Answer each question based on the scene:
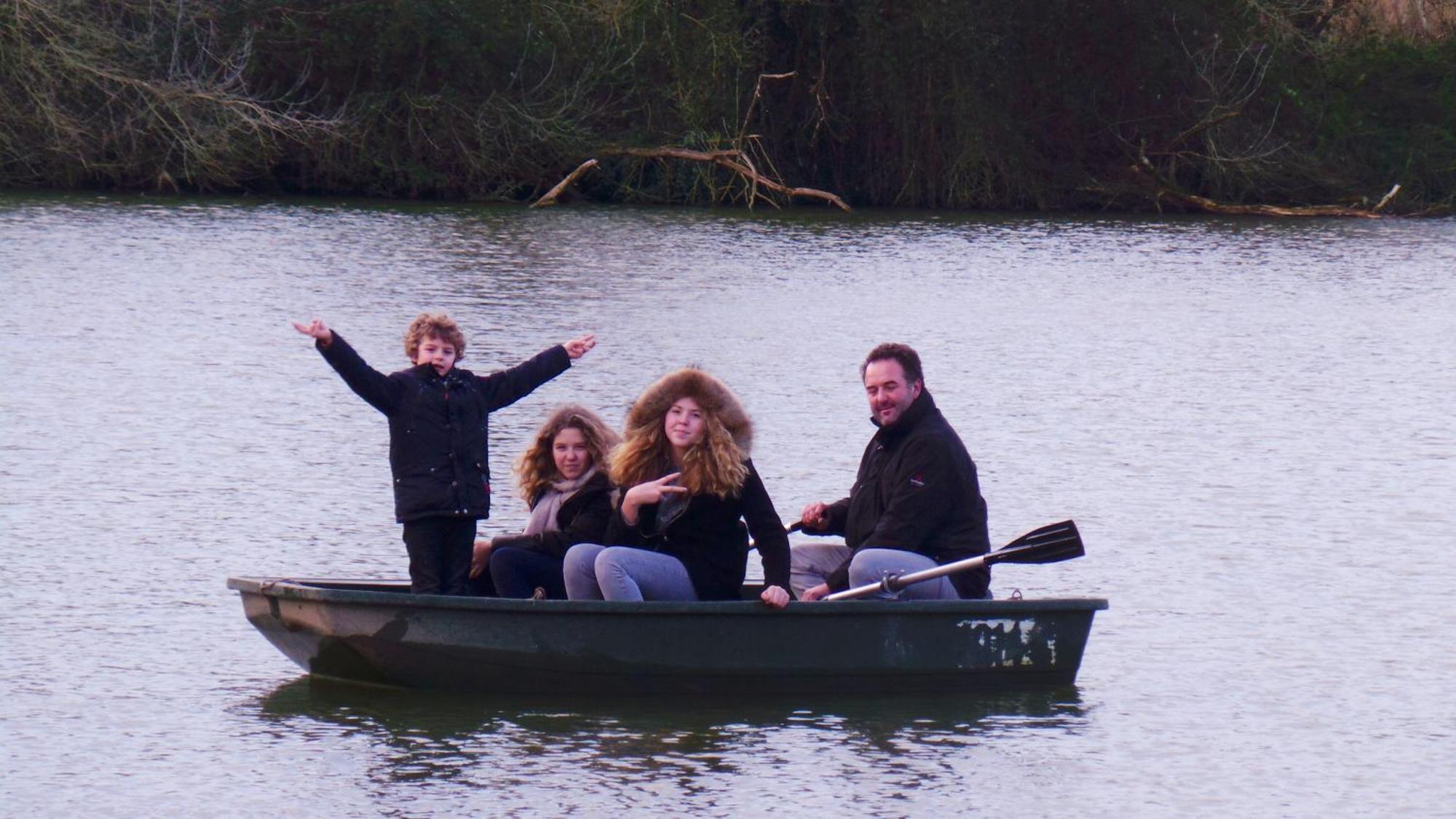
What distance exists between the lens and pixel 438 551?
6.84 m

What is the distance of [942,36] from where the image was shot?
33.4 metres

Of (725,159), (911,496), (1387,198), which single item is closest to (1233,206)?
(1387,198)

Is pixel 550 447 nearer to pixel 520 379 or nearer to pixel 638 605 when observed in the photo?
pixel 520 379

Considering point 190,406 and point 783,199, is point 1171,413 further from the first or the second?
point 783,199

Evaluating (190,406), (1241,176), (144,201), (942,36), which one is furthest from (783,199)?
(190,406)

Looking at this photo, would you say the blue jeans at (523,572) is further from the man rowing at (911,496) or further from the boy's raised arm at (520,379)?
the man rowing at (911,496)

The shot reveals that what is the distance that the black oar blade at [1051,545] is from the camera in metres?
7.04

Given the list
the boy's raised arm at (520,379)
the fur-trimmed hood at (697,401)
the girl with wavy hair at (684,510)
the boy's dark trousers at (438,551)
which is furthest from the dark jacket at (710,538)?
the boy's raised arm at (520,379)

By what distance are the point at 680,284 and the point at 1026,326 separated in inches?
140

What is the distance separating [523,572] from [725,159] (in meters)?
25.5

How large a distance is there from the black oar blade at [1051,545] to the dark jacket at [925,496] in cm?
20

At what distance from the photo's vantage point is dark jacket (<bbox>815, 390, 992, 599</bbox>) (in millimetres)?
6746

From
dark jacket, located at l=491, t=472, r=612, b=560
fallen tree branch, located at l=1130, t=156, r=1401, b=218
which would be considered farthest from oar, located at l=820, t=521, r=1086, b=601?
fallen tree branch, located at l=1130, t=156, r=1401, b=218

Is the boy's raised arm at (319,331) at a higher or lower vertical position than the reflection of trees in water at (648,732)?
higher
